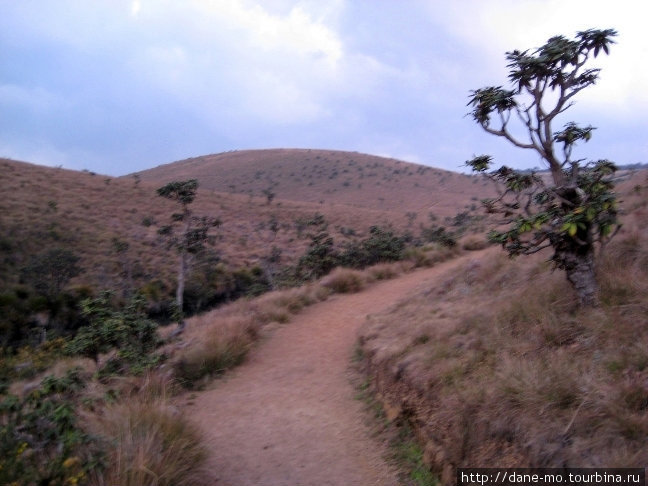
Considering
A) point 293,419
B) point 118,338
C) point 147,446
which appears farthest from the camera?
point 118,338

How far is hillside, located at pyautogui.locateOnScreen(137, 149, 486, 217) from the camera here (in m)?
Result: 59.8

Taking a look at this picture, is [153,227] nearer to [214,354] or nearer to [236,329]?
[236,329]

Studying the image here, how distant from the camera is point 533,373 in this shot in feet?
13.7

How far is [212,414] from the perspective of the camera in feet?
22.2

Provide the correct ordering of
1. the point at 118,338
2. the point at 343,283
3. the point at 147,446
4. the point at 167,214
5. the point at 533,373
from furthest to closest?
the point at 167,214
the point at 343,283
the point at 118,338
the point at 533,373
the point at 147,446

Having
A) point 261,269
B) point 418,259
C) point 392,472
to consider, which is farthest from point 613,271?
point 261,269

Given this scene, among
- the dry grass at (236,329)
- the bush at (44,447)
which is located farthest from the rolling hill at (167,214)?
the bush at (44,447)

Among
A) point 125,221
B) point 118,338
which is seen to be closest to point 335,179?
point 125,221

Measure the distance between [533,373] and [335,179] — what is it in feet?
216

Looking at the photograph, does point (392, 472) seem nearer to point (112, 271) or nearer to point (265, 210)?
point (112, 271)

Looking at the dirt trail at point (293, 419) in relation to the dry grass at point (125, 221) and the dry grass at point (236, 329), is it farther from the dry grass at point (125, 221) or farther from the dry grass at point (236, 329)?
the dry grass at point (125, 221)

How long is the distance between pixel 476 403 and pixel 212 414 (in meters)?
3.91

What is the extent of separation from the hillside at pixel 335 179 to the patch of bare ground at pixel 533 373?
43.9 m

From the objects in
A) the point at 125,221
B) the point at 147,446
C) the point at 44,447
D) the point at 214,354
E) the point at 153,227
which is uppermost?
the point at 125,221
